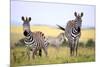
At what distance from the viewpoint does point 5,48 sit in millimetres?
2348

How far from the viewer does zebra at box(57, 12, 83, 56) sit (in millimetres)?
2639

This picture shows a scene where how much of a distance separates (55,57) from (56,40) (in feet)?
0.70

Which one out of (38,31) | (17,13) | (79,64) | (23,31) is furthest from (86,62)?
(17,13)

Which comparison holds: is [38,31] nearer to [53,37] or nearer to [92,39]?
[53,37]

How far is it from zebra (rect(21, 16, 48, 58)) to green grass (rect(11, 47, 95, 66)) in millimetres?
75

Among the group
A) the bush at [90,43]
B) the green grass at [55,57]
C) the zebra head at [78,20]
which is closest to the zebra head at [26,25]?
the green grass at [55,57]

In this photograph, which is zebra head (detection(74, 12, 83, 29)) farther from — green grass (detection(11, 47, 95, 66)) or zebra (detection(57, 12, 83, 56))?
green grass (detection(11, 47, 95, 66))

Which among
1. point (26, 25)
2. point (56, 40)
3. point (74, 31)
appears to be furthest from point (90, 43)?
point (26, 25)

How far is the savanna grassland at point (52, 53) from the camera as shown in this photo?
94.2 inches

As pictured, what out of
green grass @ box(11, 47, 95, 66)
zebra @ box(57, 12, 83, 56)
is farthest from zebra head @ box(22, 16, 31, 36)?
zebra @ box(57, 12, 83, 56)

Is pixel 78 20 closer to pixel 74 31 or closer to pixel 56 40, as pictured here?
pixel 74 31

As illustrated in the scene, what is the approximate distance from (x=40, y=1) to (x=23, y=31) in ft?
1.40

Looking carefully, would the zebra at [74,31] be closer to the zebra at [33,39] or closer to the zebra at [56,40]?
the zebra at [56,40]

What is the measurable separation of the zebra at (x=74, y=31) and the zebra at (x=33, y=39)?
0.31 m
